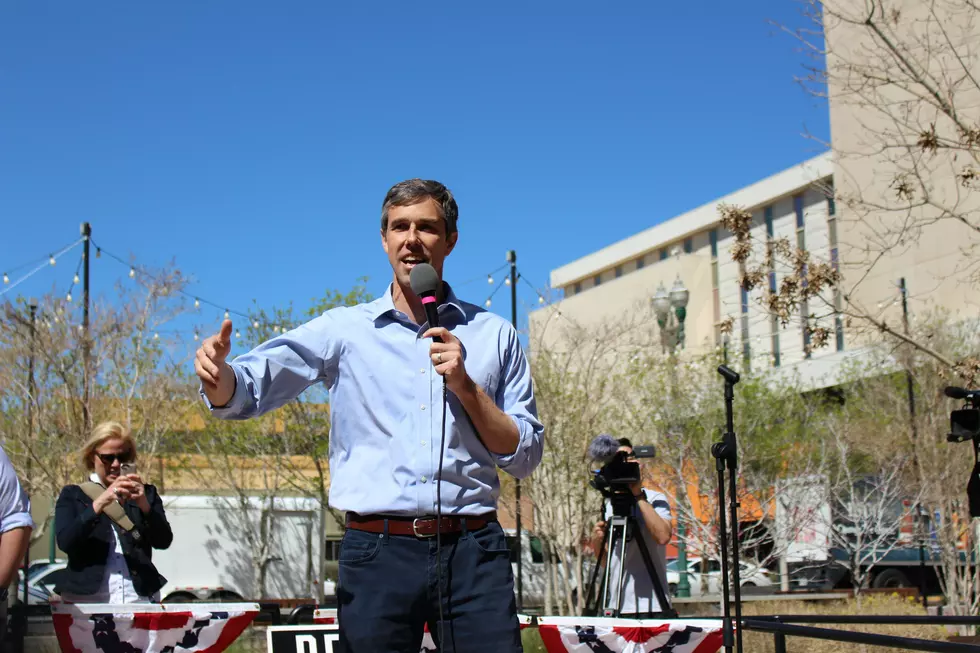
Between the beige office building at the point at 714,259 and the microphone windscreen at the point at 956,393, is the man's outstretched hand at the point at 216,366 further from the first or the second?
the beige office building at the point at 714,259

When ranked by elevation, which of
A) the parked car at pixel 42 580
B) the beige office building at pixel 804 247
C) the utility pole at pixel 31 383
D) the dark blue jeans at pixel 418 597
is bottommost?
the parked car at pixel 42 580

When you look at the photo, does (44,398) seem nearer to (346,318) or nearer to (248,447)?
(248,447)

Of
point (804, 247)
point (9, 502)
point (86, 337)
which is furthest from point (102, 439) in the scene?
point (86, 337)

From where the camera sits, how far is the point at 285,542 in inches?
998

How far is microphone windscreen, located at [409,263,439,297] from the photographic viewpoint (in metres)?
3.12

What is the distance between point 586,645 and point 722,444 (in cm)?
124

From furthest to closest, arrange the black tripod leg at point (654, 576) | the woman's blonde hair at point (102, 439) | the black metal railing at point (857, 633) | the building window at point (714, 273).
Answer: the building window at point (714, 273)
the black tripod leg at point (654, 576)
the woman's blonde hair at point (102, 439)
the black metal railing at point (857, 633)

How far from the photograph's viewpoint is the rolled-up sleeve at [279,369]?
3035mm

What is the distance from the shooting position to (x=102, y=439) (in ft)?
20.6

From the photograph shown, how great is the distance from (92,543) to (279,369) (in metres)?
3.42

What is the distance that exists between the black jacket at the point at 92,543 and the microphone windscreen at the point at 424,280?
3.52 metres

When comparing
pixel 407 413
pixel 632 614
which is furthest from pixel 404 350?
pixel 632 614

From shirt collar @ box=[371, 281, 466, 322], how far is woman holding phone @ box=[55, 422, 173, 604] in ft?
10.4

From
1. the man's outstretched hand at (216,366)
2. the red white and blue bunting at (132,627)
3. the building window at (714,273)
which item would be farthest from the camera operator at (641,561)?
the building window at (714,273)
